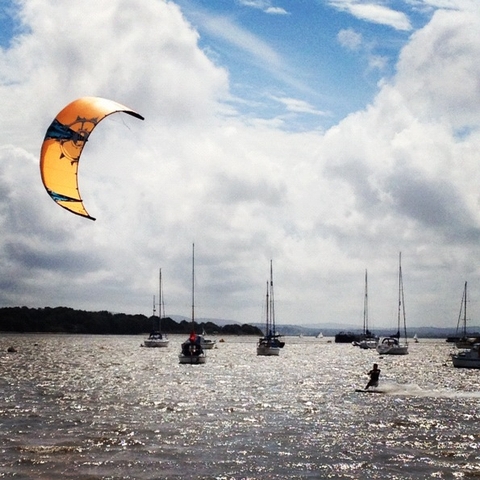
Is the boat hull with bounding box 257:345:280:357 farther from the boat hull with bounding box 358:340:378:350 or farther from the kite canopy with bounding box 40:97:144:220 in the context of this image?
the kite canopy with bounding box 40:97:144:220

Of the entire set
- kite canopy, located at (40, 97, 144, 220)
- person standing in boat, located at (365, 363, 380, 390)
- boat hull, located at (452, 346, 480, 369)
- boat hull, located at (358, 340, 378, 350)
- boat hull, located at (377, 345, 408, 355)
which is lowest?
boat hull, located at (358, 340, 378, 350)

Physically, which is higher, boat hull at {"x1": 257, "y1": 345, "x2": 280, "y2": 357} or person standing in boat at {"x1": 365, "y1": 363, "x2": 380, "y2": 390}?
person standing in boat at {"x1": 365, "y1": 363, "x2": 380, "y2": 390}

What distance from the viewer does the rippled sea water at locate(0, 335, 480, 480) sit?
19031mm

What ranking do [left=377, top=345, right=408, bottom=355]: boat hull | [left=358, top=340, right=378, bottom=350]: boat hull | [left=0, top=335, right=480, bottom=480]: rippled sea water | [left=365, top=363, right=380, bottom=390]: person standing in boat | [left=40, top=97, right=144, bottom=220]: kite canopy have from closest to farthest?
[left=40, top=97, right=144, bottom=220]: kite canopy
[left=0, top=335, right=480, bottom=480]: rippled sea water
[left=365, top=363, right=380, bottom=390]: person standing in boat
[left=377, top=345, right=408, bottom=355]: boat hull
[left=358, top=340, right=378, bottom=350]: boat hull

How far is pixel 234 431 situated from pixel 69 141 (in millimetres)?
10977

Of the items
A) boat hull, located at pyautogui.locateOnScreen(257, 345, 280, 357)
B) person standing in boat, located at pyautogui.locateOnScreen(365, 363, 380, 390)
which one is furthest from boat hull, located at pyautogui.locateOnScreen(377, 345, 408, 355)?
person standing in boat, located at pyautogui.locateOnScreen(365, 363, 380, 390)

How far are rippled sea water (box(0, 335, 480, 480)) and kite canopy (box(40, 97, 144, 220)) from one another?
21.8 feet

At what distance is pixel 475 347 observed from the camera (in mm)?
63656

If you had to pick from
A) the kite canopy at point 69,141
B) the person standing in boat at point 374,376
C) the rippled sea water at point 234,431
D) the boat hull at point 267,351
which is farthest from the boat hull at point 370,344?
the kite canopy at point 69,141

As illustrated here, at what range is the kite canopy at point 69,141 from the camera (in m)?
18.0

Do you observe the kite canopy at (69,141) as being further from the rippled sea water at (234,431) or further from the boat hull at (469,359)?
the boat hull at (469,359)

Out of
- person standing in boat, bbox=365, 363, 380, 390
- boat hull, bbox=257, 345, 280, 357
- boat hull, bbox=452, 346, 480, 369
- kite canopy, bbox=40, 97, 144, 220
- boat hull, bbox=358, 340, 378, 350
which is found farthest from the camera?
boat hull, bbox=358, 340, 378, 350

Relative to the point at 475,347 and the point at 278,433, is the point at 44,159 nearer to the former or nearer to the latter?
the point at 278,433

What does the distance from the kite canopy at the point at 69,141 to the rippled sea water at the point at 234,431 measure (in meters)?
6.66
